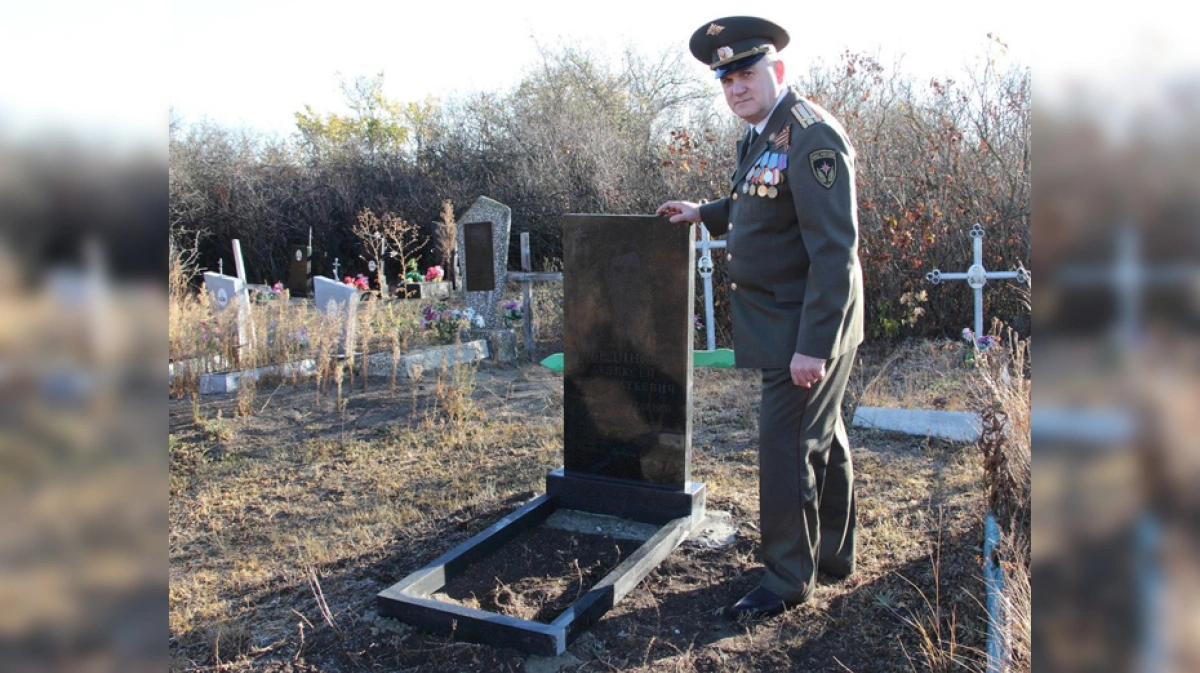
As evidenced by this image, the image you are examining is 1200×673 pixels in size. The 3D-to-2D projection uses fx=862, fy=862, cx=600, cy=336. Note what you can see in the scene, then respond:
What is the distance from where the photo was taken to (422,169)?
69.9 ft

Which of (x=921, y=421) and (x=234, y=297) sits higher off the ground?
(x=234, y=297)

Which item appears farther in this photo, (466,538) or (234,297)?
(234,297)

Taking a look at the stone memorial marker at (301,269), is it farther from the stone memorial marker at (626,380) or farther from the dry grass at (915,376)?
the stone memorial marker at (626,380)

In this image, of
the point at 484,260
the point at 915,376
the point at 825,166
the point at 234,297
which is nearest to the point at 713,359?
the point at 915,376

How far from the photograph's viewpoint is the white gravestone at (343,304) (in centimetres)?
758

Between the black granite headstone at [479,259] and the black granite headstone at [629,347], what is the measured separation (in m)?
5.22

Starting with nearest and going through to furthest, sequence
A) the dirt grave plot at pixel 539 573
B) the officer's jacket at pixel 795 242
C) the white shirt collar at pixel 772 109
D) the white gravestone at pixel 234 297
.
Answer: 1. the officer's jacket at pixel 795 242
2. the white shirt collar at pixel 772 109
3. the dirt grave plot at pixel 539 573
4. the white gravestone at pixel 234 297

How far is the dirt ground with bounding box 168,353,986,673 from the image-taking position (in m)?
2.95

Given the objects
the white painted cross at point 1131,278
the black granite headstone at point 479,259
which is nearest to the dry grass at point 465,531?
the black granite headstone at point 479,259

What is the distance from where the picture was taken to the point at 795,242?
3.13 metres

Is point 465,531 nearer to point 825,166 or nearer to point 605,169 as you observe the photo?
point 825,166

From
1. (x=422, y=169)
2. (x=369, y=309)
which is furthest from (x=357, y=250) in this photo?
(x=369, y=309)

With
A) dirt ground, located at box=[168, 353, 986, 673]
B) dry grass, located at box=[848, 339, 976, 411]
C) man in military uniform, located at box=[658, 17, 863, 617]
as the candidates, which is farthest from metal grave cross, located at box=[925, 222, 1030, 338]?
man in military uniform, located at box=[658, 17, 863, 617]

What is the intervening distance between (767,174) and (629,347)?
1.28 meters
